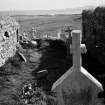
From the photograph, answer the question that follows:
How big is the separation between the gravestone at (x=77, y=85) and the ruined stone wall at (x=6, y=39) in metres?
9.29

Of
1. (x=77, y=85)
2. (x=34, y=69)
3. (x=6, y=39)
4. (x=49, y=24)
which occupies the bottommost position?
(x=49, y=24)

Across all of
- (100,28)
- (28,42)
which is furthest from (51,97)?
(28,42)

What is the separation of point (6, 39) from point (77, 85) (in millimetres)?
11084

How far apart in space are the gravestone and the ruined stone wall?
9289 millimetres

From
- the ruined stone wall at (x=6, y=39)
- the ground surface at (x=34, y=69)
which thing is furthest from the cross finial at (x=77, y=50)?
the ruined stone wall at (x=6, y=39)

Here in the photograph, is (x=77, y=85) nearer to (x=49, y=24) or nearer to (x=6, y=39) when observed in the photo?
(x=6, y=39)

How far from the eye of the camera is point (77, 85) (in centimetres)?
378

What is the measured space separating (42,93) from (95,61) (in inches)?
219

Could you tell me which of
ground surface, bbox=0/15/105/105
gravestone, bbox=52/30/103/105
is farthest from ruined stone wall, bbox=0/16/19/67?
gravestone, bbox=52/30/103/105

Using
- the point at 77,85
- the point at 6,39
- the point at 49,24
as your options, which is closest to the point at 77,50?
the point at 77,85

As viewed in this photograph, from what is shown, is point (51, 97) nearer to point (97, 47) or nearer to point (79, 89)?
point (79, 89)

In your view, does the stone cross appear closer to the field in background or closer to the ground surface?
the ground surface

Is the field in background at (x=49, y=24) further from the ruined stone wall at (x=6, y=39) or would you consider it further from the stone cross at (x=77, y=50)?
the stone cross at (x=77, y=50)

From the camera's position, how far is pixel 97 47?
13.9 m
